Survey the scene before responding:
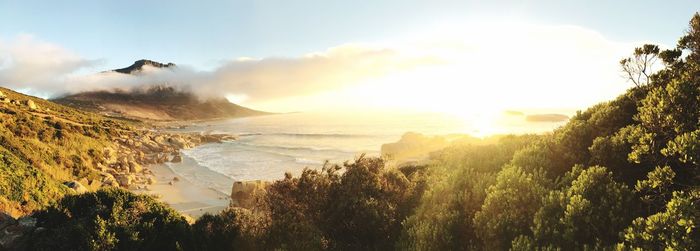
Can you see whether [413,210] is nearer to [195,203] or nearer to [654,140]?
[654,140]

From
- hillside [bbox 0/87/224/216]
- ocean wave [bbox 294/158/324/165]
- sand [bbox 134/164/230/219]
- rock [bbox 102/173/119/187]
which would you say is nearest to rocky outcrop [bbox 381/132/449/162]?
ocean wave [bbox 294/158/324/165]

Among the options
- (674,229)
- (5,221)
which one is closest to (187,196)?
(5,221)

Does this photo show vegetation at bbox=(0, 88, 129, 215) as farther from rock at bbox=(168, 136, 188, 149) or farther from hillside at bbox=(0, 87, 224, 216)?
rock at bbox=(168, 136, 188, 149)

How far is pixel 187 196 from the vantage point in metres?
28.1

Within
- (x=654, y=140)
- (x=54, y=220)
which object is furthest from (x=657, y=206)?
(x=54, y=220)

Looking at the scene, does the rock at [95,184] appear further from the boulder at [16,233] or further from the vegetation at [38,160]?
the boulder at [16,233]

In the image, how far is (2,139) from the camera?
19.6m

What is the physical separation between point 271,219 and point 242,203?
1327cm

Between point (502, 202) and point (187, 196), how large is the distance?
2504 cm

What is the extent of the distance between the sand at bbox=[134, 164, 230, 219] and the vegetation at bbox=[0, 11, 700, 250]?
35.7ft

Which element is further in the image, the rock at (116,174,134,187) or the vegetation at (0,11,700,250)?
the rock at (116,174,134,187)

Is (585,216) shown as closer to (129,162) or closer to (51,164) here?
(51,164)

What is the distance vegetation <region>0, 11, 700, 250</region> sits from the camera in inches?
274

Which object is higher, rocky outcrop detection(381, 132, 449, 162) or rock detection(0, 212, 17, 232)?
rock detection(0, 212, 17, 232)
